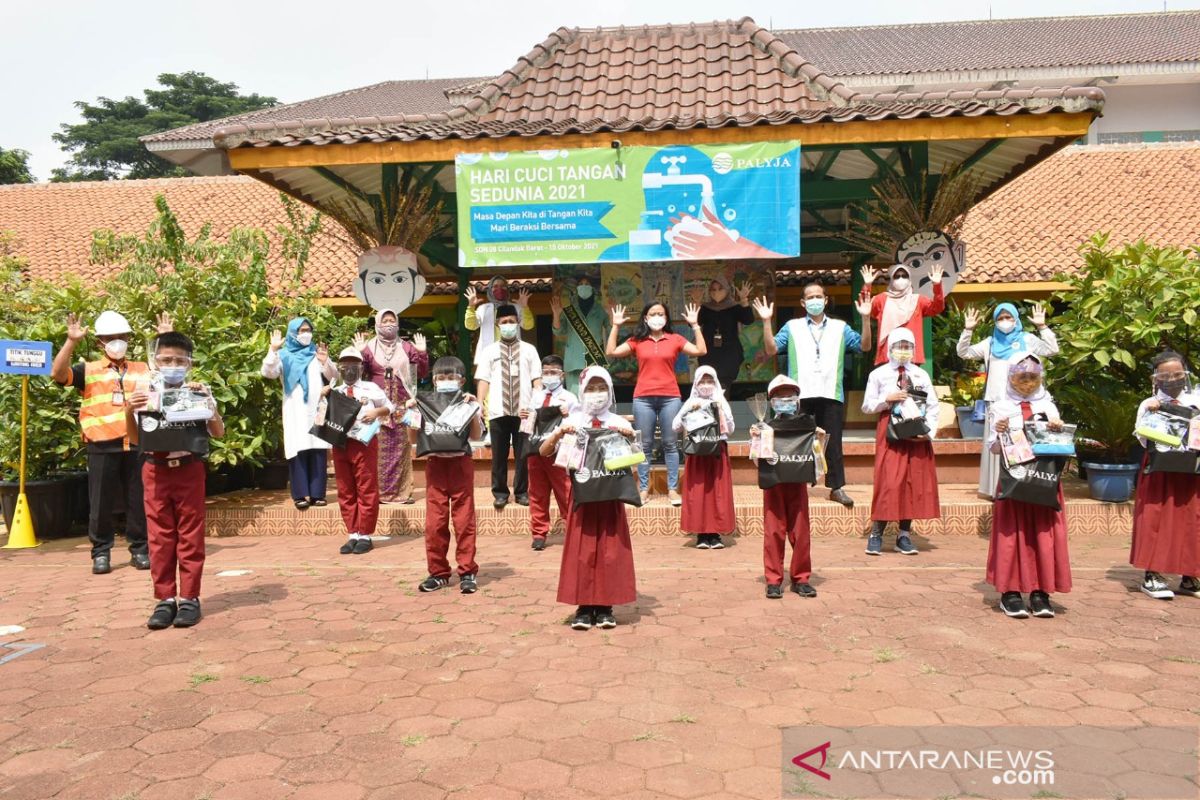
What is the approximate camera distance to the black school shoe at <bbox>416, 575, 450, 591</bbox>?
246 inches

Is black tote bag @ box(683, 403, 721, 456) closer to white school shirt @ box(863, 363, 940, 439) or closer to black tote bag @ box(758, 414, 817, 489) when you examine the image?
white school shirt @ box(863, 363, 940, 439)

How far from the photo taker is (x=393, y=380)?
28.0 ft

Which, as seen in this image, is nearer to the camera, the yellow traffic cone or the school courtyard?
the school courtyard

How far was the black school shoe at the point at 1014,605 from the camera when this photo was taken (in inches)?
213

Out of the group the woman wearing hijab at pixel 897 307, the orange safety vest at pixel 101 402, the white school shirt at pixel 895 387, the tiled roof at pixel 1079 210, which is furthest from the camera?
the tiled roof at pixel 1079 210

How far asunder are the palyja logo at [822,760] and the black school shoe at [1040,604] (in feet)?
7.80

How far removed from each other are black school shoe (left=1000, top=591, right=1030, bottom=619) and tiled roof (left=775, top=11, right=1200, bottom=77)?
21.4 meters

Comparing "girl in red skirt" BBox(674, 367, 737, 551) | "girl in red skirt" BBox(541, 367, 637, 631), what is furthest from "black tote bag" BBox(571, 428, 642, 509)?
"girl in red skirt" BBox(674, 367, 737, 551)

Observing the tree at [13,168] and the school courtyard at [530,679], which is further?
the tree at [13,168]

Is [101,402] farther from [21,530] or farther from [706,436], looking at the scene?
[706,436]

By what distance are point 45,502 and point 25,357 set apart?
159 centimetres

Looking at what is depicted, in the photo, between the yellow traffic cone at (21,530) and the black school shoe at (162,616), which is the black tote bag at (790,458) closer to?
the black school shoe at (162,616)

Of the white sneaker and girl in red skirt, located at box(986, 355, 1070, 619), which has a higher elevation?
girl in red skirt, located at box(986, 355, 1070, 619)

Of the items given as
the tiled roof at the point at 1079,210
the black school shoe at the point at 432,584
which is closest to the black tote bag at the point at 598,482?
the black school shoe at the point at 432,584
